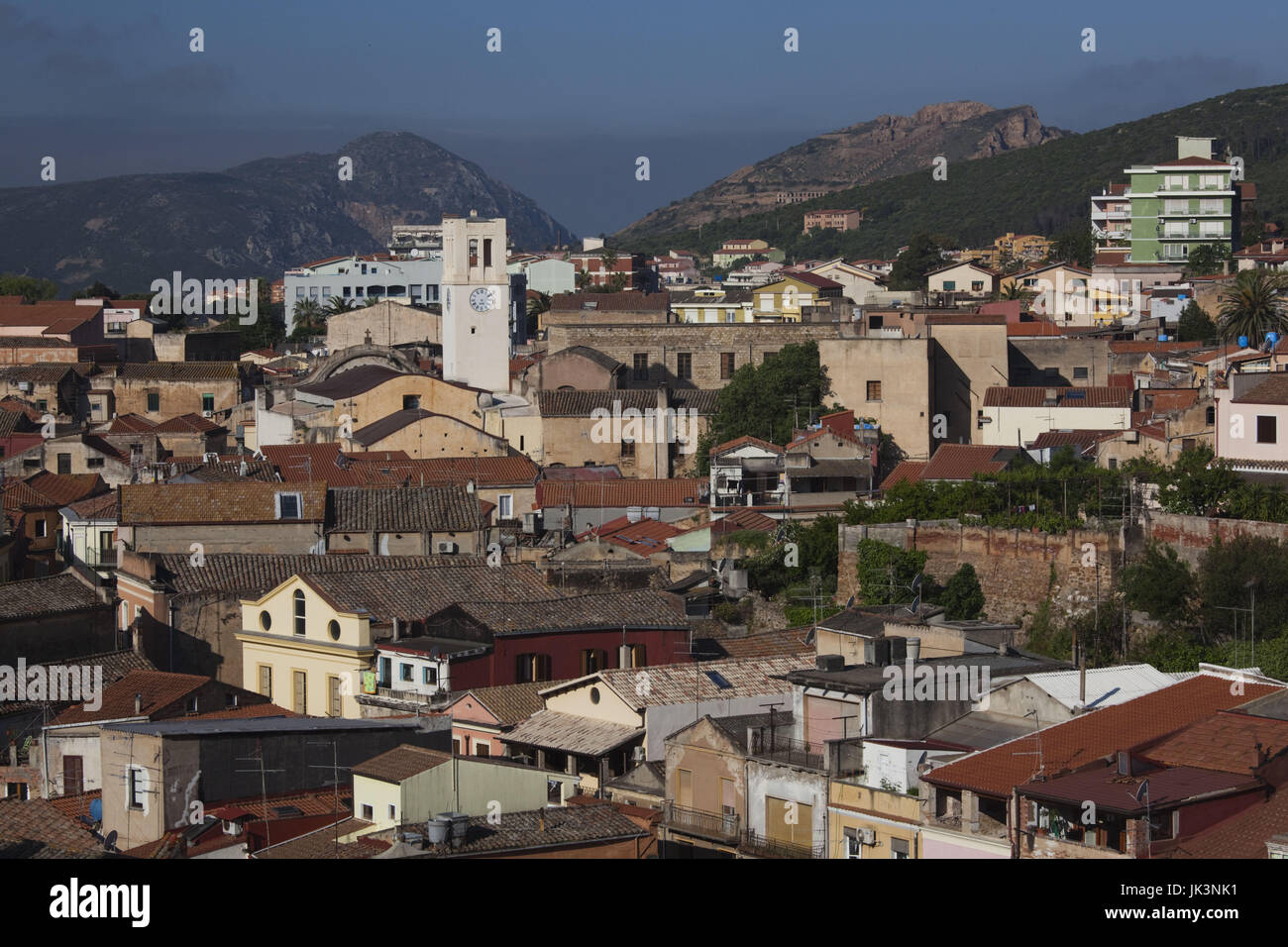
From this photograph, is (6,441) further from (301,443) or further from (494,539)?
(494,539)

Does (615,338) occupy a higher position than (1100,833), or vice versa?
(615,338)

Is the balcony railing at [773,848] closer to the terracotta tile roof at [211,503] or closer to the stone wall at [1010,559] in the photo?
the stone wall at [1010,559]

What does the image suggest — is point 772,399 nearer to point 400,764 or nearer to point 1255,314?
point 1255,314

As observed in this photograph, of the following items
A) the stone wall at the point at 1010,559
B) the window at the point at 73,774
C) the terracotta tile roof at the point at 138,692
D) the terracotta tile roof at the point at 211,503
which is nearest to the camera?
the window at the point at 73,774

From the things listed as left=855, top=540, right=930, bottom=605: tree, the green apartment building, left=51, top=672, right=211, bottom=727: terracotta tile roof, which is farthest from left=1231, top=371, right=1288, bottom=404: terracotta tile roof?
the green apartment building

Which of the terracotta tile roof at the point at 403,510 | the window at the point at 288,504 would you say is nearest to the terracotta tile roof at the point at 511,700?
the terracotta tile roof at the point at 403,510
